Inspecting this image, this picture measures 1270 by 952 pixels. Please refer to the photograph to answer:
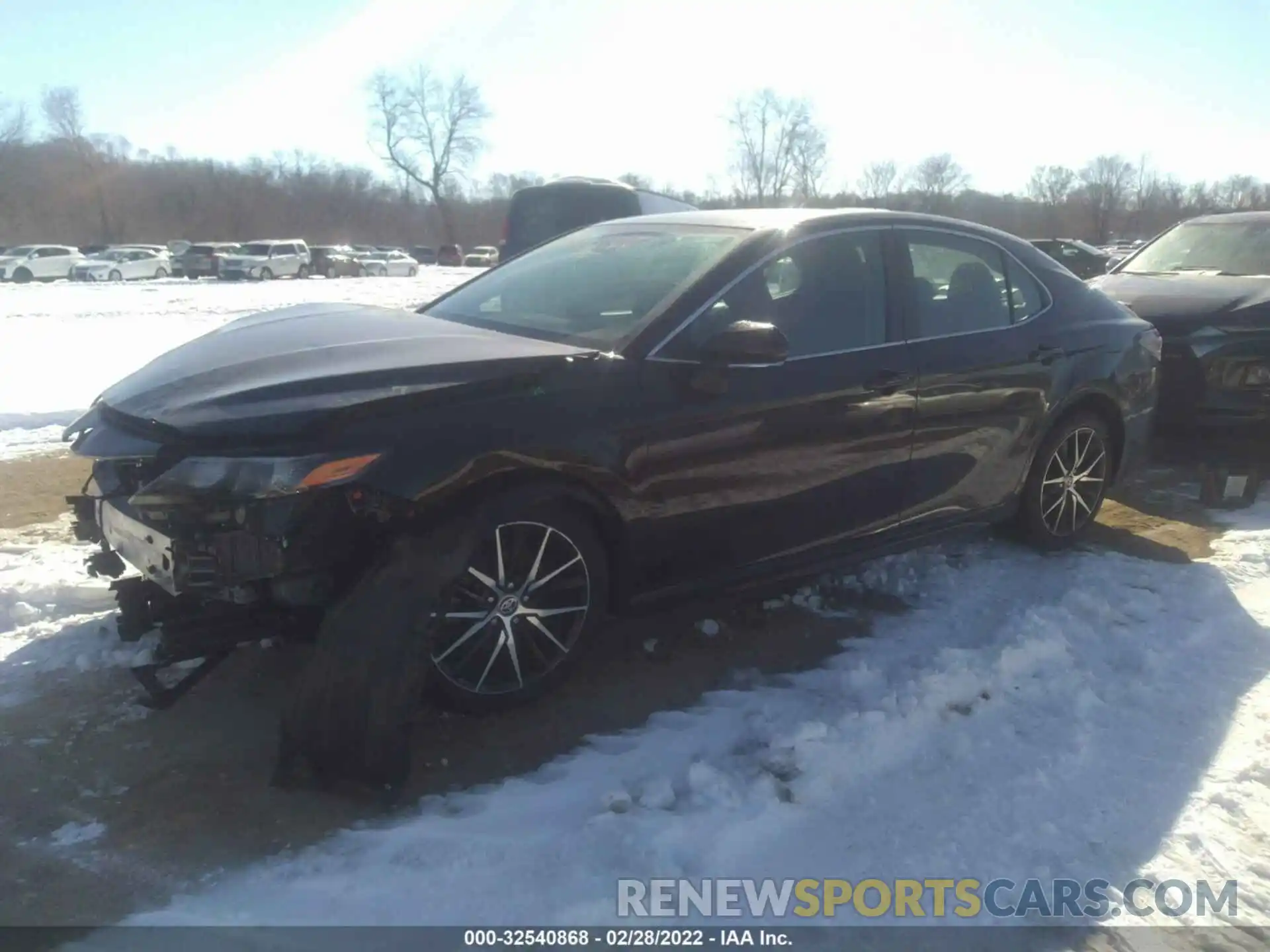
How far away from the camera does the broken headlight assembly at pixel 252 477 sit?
267 cm

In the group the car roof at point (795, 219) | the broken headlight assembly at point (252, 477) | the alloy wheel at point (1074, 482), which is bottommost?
the alloy wheel at point (1074, 482)

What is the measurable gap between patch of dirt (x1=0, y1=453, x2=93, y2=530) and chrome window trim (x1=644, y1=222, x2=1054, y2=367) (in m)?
3.45

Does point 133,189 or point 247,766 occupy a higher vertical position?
point 133,189

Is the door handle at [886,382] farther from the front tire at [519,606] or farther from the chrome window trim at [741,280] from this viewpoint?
the front tire at [519,606]

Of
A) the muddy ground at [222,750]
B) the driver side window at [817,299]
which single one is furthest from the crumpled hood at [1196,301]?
the muddy ground at [222,750]

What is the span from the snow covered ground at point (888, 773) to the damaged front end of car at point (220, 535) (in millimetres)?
583

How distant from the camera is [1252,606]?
4312mm

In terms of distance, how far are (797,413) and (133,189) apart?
77179mm

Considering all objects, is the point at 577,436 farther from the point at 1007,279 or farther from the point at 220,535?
the point at 1007,279

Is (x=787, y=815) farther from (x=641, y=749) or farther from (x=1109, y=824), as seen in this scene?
(x=1109, y=824)

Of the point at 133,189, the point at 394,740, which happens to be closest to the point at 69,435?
the point at 394,740

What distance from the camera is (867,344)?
3902mm

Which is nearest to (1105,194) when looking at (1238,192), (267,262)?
(1238,192)

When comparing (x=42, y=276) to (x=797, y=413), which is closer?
(x=797, y=413)
